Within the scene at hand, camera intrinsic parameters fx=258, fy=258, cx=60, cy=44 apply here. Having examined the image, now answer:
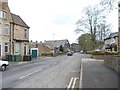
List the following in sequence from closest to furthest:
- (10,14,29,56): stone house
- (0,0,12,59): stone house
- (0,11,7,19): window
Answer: (0,0,12,59): stone house, (0,11,7,19): window, (10,14,29,56): stone house

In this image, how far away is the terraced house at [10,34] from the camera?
44031 millimetres

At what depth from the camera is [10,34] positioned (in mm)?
46812

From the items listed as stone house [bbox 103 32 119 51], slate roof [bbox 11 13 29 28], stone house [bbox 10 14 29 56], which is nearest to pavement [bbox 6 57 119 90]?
stone house [bbox 10 14 29 56]

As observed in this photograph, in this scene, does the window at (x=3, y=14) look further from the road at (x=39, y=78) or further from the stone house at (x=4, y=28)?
the road at (x=39, y=78)

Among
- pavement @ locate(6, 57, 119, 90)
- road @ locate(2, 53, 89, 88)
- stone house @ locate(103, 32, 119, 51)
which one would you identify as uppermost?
stone house @ locate(103, 32, 119, 51)

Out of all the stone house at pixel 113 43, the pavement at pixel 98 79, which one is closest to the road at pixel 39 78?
the pavement at pixel 98 79

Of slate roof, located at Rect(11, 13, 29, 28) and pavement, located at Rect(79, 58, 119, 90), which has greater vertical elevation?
slate roof, located at Rect(11, 13, 29, 28)

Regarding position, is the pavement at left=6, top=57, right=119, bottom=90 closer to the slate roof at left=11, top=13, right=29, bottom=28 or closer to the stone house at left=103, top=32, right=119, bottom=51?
the slate roof at left=11, top=13, right=29, bottom=28

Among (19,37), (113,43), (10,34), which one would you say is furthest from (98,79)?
(113,43)

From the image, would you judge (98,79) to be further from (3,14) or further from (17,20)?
(17,20)

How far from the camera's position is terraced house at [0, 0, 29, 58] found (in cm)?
4403

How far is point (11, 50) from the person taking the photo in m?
46.9

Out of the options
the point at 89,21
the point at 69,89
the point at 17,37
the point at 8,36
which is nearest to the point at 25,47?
the point at 17,37

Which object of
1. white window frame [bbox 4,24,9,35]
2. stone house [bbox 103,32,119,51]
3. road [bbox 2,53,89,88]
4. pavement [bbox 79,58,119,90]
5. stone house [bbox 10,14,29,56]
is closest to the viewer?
pavement [bbox 79,58,119,90]
